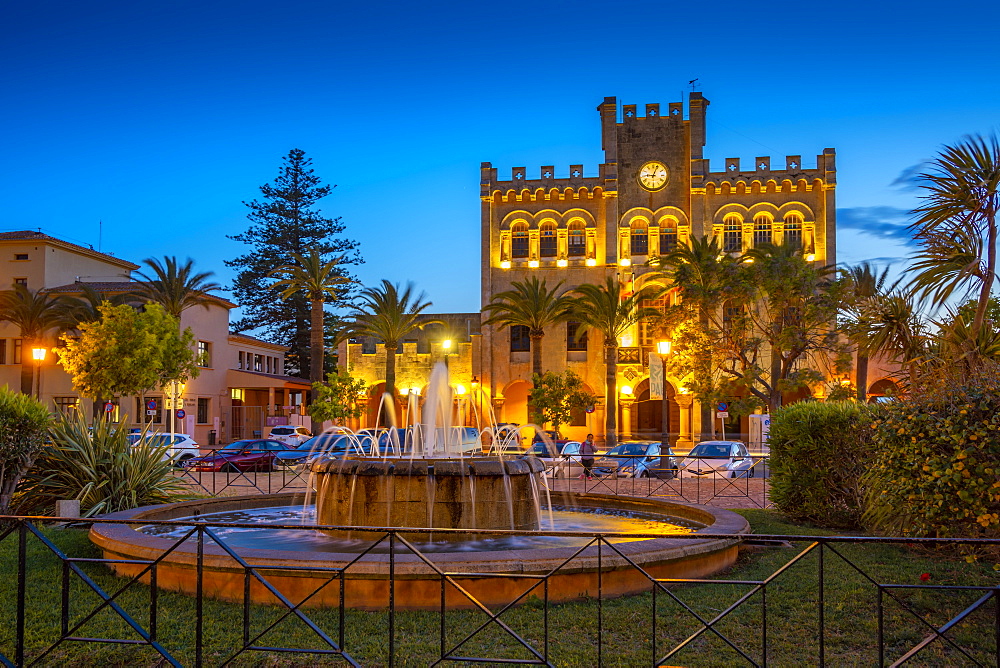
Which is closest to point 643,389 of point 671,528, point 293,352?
point 293,352

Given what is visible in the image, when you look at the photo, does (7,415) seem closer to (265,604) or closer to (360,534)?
(360,534)

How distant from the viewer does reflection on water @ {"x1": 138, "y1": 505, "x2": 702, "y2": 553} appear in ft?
30.8

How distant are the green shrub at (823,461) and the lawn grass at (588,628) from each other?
3.97 metres

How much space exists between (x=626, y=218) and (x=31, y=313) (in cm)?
3142

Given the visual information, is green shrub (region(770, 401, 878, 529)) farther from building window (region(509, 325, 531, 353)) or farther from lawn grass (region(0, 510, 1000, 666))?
building window (region(509, 325, 531, 353))

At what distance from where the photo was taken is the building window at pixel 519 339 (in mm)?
47281

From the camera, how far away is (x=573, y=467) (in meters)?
31.1

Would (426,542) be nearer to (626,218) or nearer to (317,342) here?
(317,342)

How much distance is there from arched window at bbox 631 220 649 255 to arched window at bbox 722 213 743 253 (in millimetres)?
4265

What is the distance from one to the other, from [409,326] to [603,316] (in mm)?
10332

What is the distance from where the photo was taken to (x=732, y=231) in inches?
1841

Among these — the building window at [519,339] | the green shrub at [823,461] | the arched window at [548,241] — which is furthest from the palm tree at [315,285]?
the green shrub at [823,461]

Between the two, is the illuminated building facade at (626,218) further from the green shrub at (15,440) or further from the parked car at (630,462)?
the green shrub at (15,440)

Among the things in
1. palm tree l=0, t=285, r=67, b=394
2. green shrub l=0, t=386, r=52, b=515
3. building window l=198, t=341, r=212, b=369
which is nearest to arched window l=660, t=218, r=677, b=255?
building window l=198, t=341, r=212, b=369
